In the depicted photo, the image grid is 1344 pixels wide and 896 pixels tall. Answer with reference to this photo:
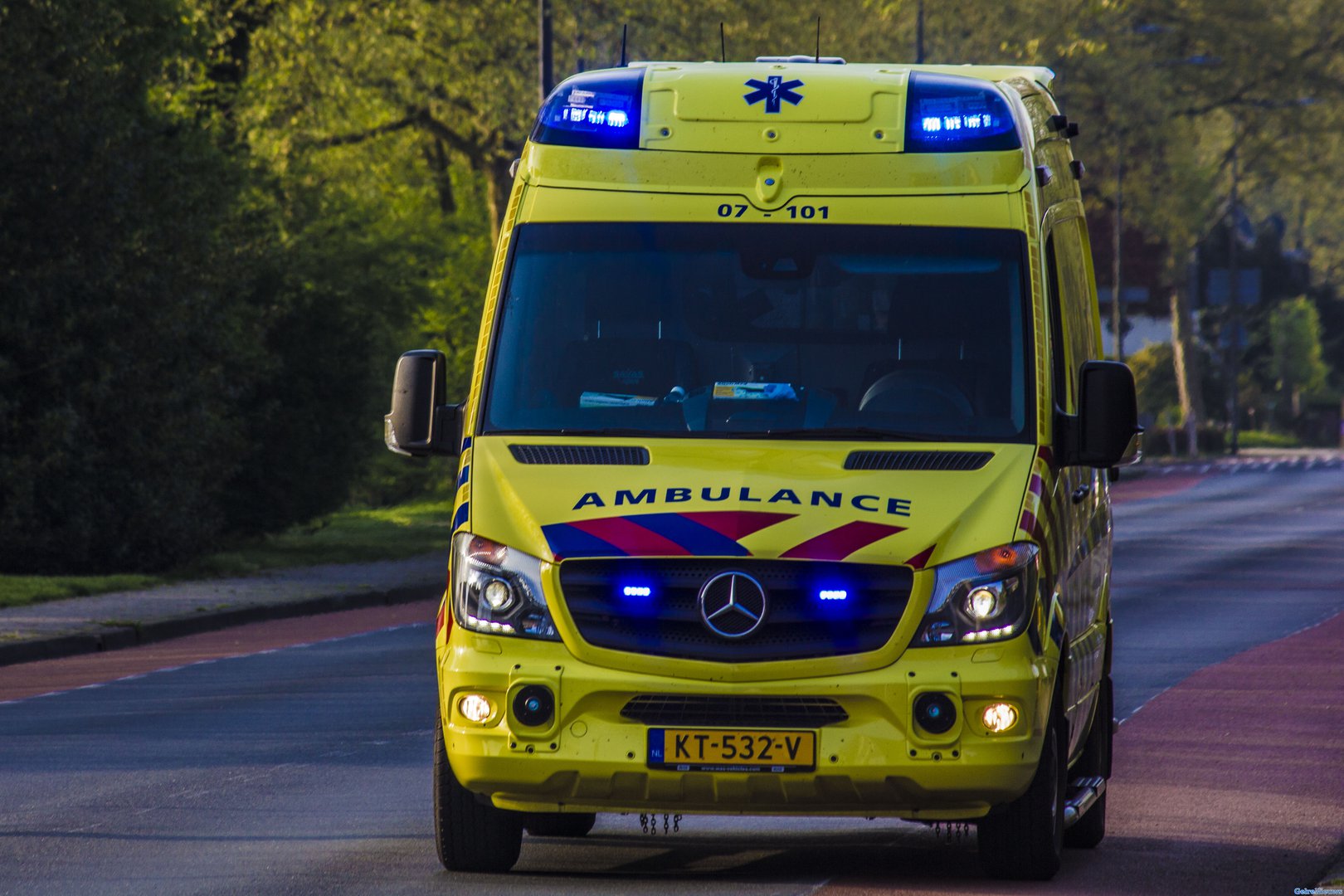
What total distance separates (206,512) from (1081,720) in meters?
17.5

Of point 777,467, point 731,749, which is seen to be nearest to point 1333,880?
point 731,749

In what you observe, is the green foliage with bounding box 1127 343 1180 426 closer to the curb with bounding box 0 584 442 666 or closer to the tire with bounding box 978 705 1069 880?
the curb with bounding box 0 584 442 666

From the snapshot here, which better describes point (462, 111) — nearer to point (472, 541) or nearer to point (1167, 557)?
point (1167, 557)

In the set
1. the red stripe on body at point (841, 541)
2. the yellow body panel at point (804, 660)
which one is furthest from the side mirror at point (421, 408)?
the red stripe on body at point (841, 541)

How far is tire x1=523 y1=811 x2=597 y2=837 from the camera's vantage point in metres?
9.07

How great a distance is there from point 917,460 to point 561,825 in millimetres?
2148

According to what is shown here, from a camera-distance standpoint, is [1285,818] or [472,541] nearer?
[472,541]

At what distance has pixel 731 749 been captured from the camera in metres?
7.49

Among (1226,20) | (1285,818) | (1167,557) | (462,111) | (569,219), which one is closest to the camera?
(569,219)

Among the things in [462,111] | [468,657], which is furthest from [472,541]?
[462,111]

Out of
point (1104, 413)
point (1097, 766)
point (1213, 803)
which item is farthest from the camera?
point (1213, 803)

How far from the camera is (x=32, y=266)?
22875 mm

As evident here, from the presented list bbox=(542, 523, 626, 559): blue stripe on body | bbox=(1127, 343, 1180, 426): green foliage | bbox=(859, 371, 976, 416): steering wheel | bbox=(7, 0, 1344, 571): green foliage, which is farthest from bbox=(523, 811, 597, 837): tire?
bbox=(1127, 343, 1180, 426): green foliage

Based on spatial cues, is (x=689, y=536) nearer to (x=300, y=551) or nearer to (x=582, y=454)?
(x=582, y=454)
